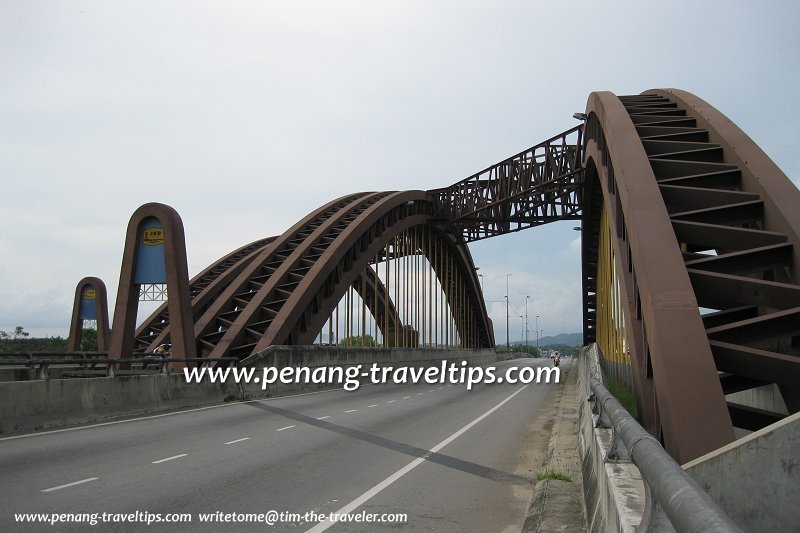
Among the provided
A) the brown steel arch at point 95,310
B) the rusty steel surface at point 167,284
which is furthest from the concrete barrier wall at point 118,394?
the brown steel arch at point 95,310

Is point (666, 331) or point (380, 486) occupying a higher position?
point (666, 331)

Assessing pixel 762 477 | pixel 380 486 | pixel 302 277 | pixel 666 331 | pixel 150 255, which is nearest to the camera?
pixel 762 477

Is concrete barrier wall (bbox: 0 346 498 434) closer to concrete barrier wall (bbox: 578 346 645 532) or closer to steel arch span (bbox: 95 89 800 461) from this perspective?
steel arch span (bbox: 95 89 800 461)

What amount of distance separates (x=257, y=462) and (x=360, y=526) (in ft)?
12.5

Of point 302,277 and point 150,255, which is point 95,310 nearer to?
point 302,277

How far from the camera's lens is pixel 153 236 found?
22594 mm

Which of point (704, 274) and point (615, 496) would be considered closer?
point (615, 496)

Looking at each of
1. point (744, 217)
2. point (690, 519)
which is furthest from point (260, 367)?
point (690, 519)

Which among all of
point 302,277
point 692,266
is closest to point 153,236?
point 302,277

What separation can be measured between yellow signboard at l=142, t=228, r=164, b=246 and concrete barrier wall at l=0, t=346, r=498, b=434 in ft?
16.1

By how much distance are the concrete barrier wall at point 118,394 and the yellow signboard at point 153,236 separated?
194 inches

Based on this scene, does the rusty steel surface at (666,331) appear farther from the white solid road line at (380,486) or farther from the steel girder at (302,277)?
the steel girder at (302,277)

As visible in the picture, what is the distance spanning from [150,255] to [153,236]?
2.10 ft

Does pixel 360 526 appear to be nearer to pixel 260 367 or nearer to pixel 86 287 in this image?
pixel 260 367
